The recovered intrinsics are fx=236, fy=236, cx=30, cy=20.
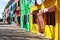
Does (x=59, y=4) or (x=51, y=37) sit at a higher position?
(x=59, y=4)

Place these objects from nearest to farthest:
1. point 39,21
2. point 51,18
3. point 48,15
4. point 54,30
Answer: point 54,30, point 51,18, point 48,15, point 39,21

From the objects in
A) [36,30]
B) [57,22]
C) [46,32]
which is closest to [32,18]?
[36,30]

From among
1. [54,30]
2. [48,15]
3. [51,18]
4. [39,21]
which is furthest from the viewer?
[39,21]

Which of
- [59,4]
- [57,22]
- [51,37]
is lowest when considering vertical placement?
[51,37]

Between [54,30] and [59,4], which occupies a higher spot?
[59,4]

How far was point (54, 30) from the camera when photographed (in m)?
19.4

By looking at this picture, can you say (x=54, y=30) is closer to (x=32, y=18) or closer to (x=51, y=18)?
(x=51, y=18)

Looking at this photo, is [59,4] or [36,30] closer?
[59,4]

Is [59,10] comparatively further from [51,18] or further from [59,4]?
[51,18]

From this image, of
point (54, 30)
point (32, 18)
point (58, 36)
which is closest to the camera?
point (58, 36)

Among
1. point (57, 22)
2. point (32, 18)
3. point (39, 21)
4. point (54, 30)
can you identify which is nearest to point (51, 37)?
point (54, 30)

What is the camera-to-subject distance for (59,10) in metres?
18.1

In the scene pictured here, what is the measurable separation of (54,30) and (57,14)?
5.80 ft

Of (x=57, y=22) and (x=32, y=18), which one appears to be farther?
(x=32, y=18)
